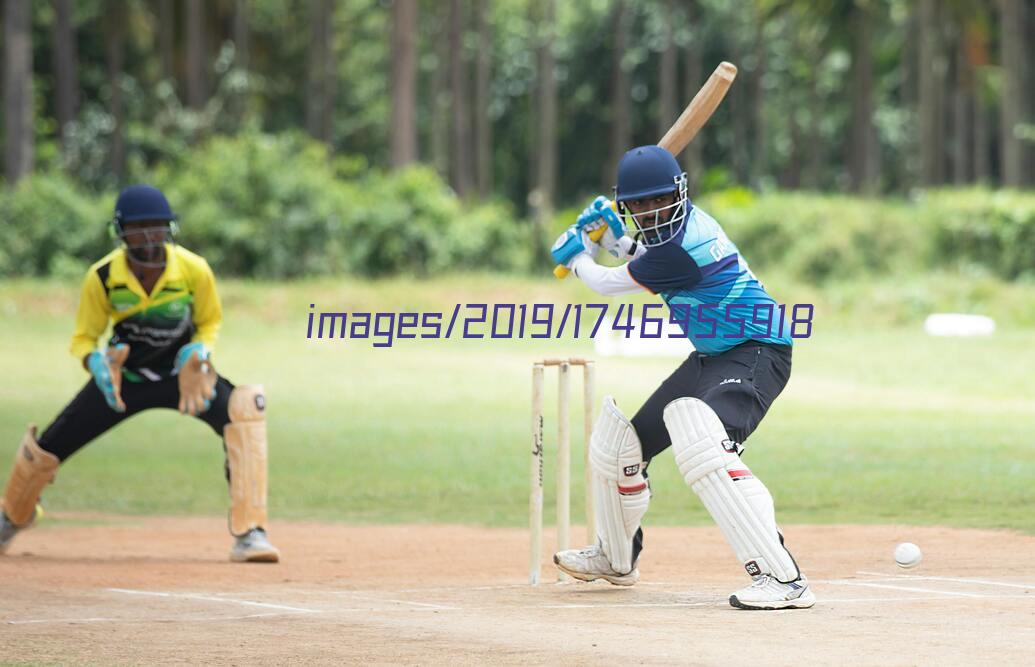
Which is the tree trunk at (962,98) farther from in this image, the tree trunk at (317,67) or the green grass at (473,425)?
the green grass at (473,425)

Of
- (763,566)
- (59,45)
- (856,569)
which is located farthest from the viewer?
(59,45)

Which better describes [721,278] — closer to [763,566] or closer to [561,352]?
[763,566]

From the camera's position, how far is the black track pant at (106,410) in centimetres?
931

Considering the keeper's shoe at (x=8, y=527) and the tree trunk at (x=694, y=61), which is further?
the tree trunk at (x=694, y=61)

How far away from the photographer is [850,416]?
17641 millimetres

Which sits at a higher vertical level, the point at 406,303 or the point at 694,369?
the point at 694,369

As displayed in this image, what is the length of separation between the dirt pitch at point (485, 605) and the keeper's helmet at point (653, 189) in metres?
1.61

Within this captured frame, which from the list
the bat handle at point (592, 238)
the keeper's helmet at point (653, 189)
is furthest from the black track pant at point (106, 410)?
the keeper's helmet at point (653, 189)

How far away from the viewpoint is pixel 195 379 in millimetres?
9211

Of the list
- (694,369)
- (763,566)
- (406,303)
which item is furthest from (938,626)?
(406,303)

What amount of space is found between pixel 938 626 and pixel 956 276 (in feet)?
81.3

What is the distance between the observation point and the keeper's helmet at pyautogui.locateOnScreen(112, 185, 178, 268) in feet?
29.9

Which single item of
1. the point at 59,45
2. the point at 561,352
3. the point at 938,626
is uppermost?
the point at 59,45

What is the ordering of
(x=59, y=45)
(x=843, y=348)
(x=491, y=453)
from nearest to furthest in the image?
(x=491, y=453) → (x=843, y=348) → (x=59, y=45)
